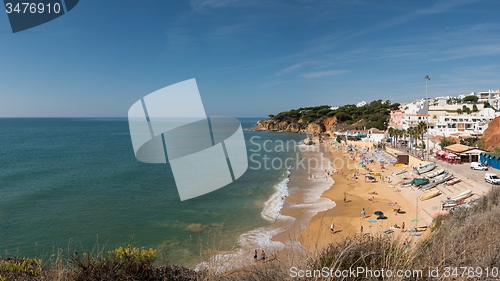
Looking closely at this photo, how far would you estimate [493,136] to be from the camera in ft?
91.9

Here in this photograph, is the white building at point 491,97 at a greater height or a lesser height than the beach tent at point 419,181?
greater

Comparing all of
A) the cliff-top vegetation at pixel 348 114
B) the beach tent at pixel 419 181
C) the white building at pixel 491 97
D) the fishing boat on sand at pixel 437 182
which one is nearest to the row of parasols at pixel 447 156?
the fishing boat on sand at pixel 437 182

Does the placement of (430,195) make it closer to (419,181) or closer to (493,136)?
(419,181)

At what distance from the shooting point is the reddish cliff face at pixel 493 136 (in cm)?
2656

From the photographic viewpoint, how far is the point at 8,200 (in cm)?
1981

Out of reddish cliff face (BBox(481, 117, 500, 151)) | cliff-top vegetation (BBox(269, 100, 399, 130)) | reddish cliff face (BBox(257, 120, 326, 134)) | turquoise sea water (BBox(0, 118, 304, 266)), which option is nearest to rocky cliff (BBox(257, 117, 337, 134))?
reddish cliff face (BBox(257, 120, 326, 134))

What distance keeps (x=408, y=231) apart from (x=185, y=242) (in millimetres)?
11342

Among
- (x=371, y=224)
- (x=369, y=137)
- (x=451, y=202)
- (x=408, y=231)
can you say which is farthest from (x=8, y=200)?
(x=369, y=137)

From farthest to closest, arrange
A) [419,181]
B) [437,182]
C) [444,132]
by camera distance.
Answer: [444,132] < [419,181] < [437,182]

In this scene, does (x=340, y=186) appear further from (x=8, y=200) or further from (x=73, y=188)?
(x=8, y=200)

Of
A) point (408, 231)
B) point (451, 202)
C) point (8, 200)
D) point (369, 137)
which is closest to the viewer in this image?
point (408, 231)

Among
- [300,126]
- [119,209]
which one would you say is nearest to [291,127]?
[300,126]

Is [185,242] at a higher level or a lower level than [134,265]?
lower

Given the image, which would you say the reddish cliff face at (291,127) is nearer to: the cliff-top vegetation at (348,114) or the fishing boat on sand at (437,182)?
the cliff-top vegetation at (348,114)
